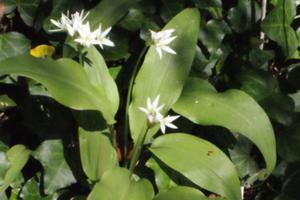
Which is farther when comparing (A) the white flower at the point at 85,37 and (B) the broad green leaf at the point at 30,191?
(B) the broad green leaf at the point at 30,191

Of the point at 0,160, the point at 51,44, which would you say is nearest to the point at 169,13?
the point at 51,44

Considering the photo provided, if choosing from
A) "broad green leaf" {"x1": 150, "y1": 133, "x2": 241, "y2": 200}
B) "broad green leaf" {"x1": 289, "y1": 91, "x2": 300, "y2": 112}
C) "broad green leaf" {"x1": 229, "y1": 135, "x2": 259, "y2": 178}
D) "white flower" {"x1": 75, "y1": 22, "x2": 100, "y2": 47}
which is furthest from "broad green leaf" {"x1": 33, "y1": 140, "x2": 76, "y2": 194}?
"broad green leaf" {"x1": 289, "y1": 91, "x2": 300, "y2": 112}

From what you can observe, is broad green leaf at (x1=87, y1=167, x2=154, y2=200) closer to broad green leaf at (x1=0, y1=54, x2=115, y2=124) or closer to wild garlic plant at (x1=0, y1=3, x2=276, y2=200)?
wild garlic plant at (x1=0, y1=3, x2=276, y2=200)

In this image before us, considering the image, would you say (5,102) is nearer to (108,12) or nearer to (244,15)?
(108,12)

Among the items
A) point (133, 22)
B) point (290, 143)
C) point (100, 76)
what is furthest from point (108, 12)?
point (290, 143)

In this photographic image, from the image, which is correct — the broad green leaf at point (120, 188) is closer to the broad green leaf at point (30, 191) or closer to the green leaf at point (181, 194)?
the green leaf at point (181, 194)

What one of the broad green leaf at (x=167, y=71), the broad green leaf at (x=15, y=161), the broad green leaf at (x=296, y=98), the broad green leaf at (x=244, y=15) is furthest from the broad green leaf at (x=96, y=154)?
the broad green leaf at (x=296, y=98)

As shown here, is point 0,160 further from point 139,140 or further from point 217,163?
point 217,163
